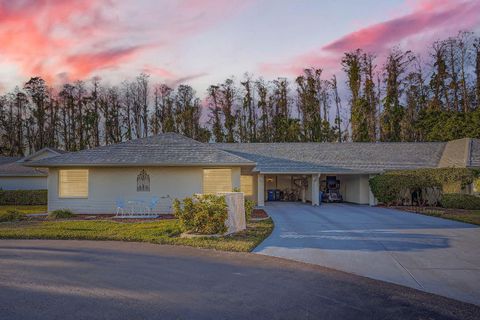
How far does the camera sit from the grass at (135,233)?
1061cm

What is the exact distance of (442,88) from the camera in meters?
40.2

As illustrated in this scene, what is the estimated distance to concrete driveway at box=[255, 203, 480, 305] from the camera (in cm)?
691

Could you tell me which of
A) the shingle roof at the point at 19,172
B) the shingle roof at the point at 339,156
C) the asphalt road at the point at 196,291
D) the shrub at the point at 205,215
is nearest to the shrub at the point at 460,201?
the shingle roof at the point at 339,156

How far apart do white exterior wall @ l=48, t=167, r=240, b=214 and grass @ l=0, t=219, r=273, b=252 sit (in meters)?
3.90

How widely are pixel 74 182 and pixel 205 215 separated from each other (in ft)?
35.3

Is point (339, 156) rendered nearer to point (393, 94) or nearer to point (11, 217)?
point (393, 94)

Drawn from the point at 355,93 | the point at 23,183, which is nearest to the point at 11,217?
the point at 23,183

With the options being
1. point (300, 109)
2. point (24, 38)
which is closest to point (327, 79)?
point (300, 109)

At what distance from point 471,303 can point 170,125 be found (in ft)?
129

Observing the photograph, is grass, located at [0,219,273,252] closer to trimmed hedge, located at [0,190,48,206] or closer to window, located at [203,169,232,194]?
window, located at [203,169,232,194]

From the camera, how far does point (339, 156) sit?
89.8 feet

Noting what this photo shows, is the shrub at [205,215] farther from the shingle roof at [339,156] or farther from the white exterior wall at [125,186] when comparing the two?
the shingle roof at [339,156]

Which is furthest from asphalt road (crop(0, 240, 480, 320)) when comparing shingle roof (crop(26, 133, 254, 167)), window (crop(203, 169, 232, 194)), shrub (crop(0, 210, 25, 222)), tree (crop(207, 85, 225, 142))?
tree (crop(207, 85, 225, 142))

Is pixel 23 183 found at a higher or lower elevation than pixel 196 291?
higher
